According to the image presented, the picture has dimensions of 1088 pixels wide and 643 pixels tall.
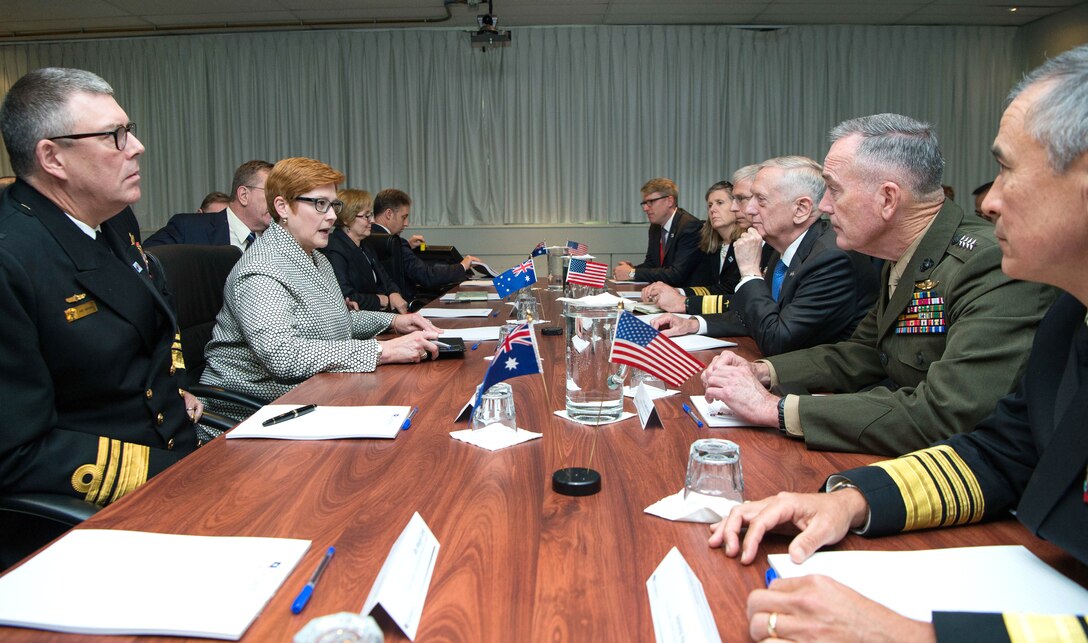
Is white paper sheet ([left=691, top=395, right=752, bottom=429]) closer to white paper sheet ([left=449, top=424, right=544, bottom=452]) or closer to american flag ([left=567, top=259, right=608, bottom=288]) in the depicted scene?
white paper sheet ([left=449, top=424, right=544, bottom=452])

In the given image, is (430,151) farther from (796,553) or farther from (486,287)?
(796,553)

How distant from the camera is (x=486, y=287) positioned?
5.54 meters

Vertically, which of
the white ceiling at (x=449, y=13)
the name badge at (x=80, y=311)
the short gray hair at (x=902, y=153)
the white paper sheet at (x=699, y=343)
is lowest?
the white paper sheet at (x=699, y=343)

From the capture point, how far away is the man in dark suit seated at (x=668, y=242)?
5.88m

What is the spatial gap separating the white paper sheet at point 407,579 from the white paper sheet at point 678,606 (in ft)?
0.86

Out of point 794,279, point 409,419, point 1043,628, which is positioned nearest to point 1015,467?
point 1043,628

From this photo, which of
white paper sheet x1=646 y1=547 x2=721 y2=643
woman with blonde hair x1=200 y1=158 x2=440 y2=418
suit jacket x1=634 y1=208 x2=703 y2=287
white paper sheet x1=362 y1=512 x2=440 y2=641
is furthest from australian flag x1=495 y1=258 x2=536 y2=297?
suit jacket x1=634 y1=208 x2=703 y2=287

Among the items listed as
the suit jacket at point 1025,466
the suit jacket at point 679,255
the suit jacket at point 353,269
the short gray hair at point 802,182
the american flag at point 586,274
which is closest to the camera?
the suit jacket at point 1025,466

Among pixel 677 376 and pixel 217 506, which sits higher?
pixel 677 376

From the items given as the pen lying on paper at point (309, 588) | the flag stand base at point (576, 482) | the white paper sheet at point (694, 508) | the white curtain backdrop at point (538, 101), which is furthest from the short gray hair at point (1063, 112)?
the white curtain backdrop at point (538, 101)

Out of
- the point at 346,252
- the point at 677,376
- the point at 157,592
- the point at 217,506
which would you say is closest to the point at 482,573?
the point at 157,592

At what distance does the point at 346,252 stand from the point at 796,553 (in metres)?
4.66

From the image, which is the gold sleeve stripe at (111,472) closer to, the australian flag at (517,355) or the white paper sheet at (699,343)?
the australian flag at (517,355)

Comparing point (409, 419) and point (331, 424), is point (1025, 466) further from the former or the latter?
point (331, 424)
